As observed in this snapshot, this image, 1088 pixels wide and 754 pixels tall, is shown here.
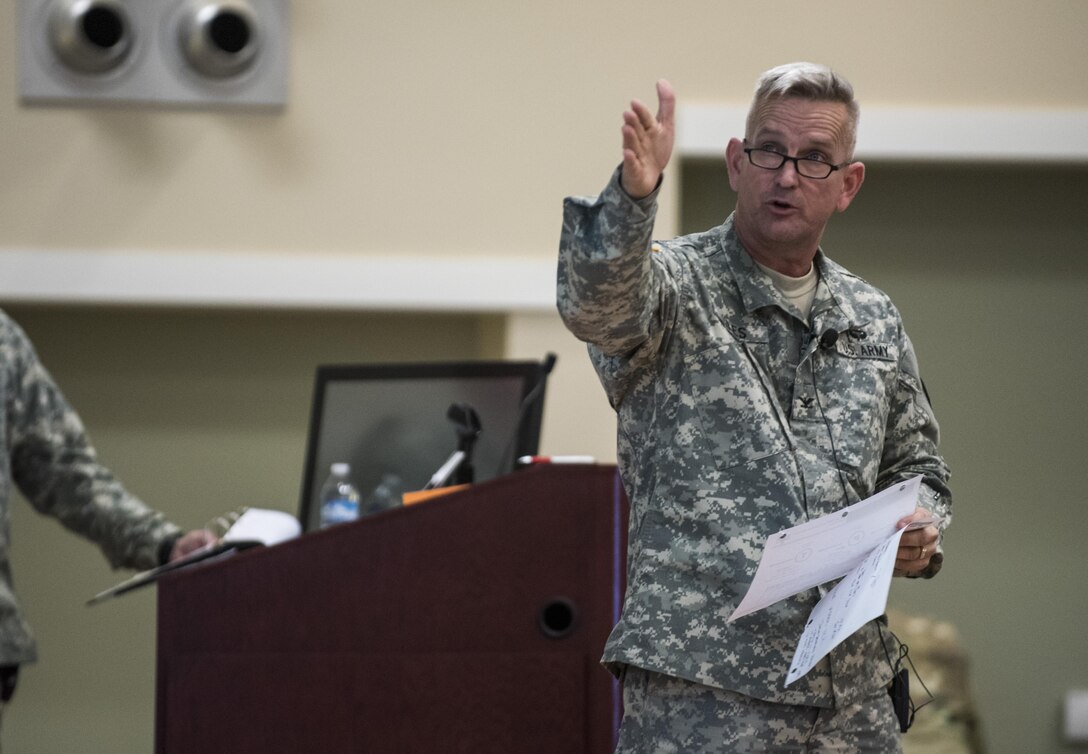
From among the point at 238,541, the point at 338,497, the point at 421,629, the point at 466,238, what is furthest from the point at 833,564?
the point at 466,238

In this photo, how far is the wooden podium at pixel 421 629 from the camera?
203 centimetres

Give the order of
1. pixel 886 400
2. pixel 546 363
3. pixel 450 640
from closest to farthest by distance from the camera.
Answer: pixel 886 400, pixel 450 640, pixel 546 363

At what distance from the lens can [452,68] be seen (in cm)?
369

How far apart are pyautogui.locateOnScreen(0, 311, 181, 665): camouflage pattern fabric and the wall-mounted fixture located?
122cm

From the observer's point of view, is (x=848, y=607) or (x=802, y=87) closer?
(x=848, y=607)

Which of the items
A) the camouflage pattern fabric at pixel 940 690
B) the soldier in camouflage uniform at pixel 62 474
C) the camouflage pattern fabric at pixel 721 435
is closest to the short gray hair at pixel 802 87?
the camouflage pattern fabric at pixel 721 435

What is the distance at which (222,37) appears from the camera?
363 cm

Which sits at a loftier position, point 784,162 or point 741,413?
point 784,162

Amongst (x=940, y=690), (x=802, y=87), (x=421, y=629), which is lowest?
(x=940, y=690)

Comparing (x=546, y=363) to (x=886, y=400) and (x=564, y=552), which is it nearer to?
(x=564, y=552)

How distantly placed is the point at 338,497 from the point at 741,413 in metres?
1.51

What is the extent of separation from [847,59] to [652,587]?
2578 mm

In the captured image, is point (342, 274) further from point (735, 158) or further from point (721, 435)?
point (721, 435)

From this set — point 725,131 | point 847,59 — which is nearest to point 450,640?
point 725,131
